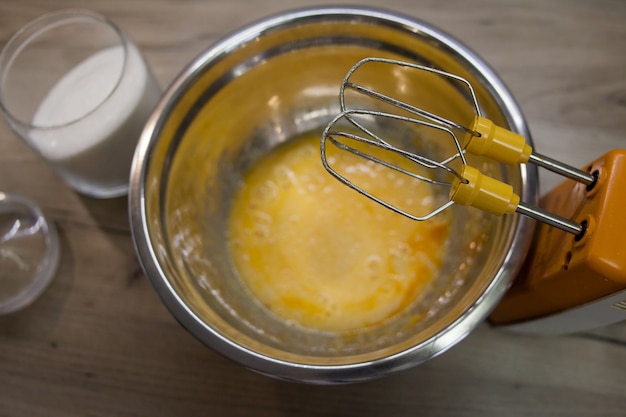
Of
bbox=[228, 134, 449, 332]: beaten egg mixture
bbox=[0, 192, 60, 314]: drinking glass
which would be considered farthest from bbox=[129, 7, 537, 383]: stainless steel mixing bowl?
bbox=[0, 192, 60, 314]: drinking glass

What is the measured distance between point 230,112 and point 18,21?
35 centimetres

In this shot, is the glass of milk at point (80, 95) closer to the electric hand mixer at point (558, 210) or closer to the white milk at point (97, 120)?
the white milk at point (97, 120)

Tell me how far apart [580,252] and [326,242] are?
0.27m

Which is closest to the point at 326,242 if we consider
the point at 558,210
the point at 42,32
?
the point at 558,210

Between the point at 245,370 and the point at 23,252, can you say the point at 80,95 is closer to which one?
the point at 23,252

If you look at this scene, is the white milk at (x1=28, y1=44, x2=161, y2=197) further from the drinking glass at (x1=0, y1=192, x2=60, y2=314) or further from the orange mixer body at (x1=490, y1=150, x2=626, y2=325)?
the orange mixer body at (x1=490, y1=150, x2=626, y2=325)

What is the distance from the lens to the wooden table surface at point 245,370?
0.52 m

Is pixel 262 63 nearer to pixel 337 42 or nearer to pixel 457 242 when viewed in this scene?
pixel 337 42

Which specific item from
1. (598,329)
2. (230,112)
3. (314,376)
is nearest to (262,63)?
(230,112)

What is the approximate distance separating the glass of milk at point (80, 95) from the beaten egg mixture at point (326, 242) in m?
0.14

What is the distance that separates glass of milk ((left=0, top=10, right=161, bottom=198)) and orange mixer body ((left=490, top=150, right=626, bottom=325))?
402 mm

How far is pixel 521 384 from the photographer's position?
52 centimetres

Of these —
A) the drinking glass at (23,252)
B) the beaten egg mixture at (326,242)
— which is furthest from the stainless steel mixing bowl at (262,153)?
the drinking glass at (23,252)

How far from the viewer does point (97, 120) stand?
551mm
